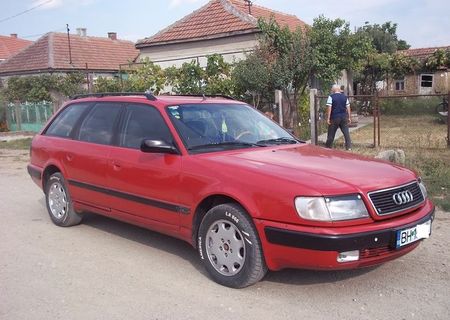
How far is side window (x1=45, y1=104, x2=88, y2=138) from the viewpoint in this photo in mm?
6371

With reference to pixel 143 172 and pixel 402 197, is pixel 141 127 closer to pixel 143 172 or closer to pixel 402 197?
pixel 143 172

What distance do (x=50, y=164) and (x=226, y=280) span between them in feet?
10.6

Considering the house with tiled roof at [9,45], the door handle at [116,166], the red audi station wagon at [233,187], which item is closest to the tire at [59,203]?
the red audi station wagon at [233,187]

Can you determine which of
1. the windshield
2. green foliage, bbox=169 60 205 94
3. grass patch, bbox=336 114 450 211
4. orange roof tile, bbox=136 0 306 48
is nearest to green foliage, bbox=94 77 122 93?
orange roof tile, bbox=136 0 306 48

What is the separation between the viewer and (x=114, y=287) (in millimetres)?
4426

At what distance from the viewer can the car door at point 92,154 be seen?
221 inches

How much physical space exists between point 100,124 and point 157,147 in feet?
4.67

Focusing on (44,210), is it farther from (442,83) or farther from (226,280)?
(442,83)

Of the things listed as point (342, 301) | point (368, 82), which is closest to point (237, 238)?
point (342, 301)

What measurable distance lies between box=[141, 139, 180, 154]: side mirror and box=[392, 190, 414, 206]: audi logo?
196 centimetres

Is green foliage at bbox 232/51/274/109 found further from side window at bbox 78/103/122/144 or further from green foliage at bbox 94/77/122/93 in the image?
side window at bbox 78/103/122/144

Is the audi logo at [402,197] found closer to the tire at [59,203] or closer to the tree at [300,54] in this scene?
the tire at [59,203]

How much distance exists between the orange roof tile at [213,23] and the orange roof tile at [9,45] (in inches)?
1078

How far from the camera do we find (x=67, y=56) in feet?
105
